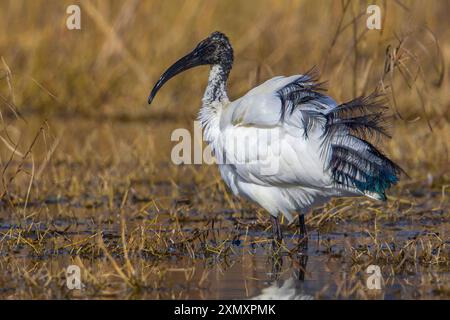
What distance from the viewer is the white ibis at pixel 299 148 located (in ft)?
20.6

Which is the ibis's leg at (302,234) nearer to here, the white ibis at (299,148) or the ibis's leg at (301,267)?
the white ibis at (299,148)

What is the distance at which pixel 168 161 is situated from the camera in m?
10.1

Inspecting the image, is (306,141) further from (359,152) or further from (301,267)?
(301,267)

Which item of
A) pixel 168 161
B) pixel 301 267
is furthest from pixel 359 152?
pixel 168 161

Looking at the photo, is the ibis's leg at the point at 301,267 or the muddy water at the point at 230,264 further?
the ibis's leg at the point at 301,267

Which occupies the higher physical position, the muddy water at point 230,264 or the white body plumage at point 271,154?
the white body plumage at point 271,154

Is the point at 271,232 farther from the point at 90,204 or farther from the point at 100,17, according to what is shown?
the point at 100,17

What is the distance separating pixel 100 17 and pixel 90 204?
12.9 ft

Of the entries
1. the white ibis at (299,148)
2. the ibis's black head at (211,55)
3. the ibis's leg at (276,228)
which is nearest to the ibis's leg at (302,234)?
the white ibis at (299,148)

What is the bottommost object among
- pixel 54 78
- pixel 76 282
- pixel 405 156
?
pixel 76 282

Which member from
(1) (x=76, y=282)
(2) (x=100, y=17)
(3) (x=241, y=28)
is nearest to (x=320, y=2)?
(3) (x=241, y=28)

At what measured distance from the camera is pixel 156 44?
42.4 ft

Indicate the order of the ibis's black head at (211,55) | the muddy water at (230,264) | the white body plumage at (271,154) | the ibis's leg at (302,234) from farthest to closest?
1. the ibis's black head at (211,55)
2. the ibis's leg at (302,234)
3. the white body plumage at (271,154)
4. the muddy water at (230,264)

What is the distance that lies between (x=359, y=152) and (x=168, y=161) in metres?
4.06
